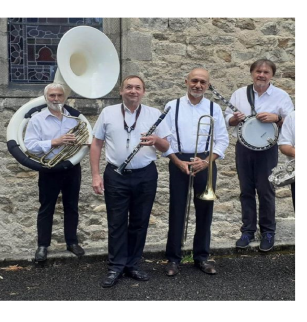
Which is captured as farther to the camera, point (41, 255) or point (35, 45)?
point (35, 45)

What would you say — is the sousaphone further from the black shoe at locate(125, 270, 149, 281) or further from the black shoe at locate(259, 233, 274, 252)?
the black shoe at locate(259, 233, 274, 252)

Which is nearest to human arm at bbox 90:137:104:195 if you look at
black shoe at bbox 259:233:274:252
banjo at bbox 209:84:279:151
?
banjo at bbox 209:84:279:151

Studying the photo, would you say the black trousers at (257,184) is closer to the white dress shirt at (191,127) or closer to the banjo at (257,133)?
the banjo at (257,133)

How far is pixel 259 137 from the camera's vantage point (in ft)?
19.6

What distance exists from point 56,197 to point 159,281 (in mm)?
1295

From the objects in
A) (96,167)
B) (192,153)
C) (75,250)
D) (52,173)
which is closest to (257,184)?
(192,153)

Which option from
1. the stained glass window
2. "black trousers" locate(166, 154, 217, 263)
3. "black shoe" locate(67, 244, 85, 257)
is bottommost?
"black shoe" locate(67, 244, 85, 257)

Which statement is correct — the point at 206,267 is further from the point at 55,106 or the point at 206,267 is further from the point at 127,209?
the point at 55,106

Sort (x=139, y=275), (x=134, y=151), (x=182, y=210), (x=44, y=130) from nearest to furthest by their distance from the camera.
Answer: (x=134, y=151) → (x=139, y=275) → (x=182, y=210) → (x=44, y=130)

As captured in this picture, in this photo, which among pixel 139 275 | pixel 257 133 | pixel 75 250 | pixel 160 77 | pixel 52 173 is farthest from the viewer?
pixel 160 77

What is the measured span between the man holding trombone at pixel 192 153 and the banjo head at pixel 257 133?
0.46 meters

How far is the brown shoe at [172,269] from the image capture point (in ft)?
18.3

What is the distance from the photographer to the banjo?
5.96m

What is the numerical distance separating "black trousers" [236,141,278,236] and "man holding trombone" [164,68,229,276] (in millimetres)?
653
